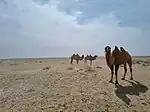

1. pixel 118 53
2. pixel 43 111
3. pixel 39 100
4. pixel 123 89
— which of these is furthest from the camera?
pixel 118 53

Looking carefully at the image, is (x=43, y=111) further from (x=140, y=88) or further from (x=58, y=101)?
(x=140, y=88)

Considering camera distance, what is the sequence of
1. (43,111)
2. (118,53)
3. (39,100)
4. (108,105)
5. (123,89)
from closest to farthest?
(43,111), (108,105), (39,100), (123,89), (118,53)

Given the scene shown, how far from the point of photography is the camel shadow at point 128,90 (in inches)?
464

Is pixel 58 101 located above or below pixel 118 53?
below

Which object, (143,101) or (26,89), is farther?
(26,89)

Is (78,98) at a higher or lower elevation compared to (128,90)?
lower

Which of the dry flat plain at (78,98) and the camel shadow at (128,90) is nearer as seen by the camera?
the dry flat plain at (78,98)

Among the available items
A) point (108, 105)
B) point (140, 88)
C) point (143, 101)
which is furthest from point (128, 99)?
point (140, 88)

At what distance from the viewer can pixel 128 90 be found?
13273 mm

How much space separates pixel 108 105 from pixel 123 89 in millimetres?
2918

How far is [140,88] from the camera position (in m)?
14.1

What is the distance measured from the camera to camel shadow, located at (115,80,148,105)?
464 inches

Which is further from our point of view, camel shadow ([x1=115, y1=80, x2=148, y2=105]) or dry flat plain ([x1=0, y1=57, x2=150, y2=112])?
camel shadow ([x1=115, y1=80, x2=148, y2=105])

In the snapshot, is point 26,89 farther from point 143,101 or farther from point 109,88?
point 143,101
